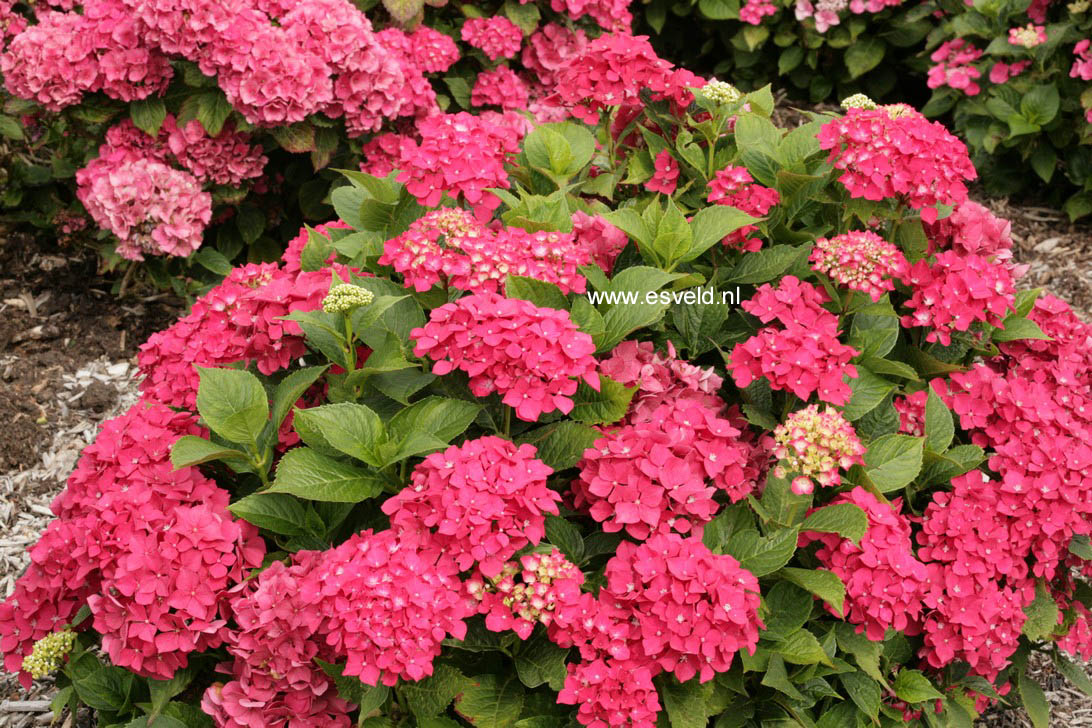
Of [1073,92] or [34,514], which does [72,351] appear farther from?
[1073,92]

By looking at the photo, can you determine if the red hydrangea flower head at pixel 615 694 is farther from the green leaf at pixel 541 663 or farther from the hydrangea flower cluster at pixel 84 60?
the hydrangea flower cluster at pixel 84 60

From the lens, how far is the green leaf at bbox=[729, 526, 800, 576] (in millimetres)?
2141

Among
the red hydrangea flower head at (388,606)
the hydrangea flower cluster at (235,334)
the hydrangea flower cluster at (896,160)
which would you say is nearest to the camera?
the red hydrangea flower head at (388,606)

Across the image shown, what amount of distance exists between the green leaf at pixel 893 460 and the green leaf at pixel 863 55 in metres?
4.41

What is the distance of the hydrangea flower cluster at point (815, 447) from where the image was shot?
208 centimetres

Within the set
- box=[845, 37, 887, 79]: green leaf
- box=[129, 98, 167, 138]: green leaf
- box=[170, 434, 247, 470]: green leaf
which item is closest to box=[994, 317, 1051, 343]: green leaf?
box=[170, 434, 247, 470]: green leaf

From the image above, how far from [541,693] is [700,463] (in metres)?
0.62

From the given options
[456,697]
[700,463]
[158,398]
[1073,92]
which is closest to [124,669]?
[158,398]

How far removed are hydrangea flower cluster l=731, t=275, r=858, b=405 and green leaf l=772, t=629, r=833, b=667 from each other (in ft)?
1.72

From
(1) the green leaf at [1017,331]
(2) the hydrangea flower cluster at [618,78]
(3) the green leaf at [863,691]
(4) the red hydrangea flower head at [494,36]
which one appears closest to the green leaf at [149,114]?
(4) the red hydrangea flower head at [494,36]

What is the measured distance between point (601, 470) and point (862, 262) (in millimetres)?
880

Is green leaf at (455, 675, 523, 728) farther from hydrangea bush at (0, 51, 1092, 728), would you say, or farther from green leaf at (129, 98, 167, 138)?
green leaf at (129, 98, 167, 138)

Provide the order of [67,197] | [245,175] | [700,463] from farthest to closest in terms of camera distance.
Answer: [67,197] < [245,175] < [700,463]

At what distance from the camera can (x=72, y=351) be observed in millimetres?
4547
